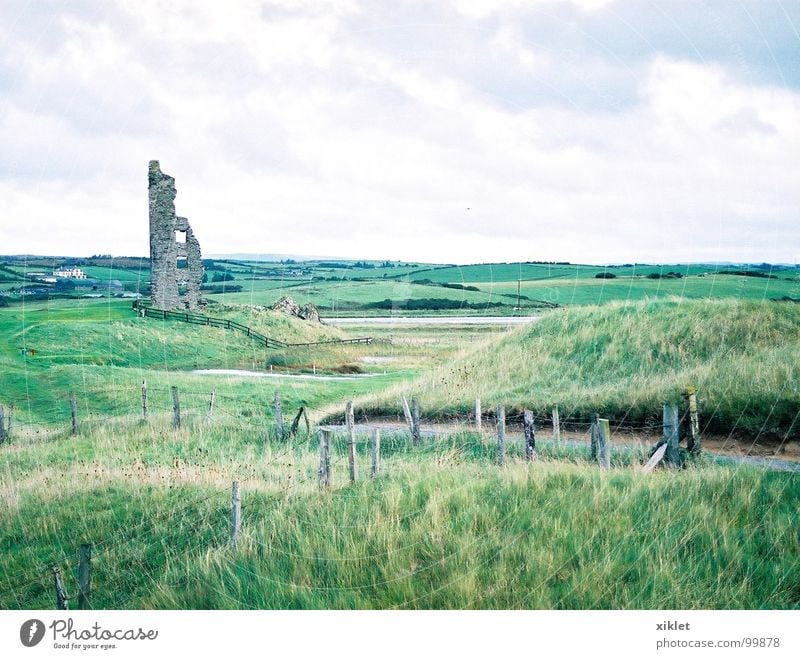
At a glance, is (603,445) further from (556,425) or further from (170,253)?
(170,253)

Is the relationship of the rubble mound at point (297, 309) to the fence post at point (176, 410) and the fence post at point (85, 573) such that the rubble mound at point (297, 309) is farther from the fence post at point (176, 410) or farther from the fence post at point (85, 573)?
the fence post at point (85, 573)

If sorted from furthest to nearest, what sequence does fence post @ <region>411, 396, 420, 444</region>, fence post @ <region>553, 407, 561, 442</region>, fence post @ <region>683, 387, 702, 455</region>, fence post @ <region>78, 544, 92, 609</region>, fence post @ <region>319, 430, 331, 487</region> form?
fence post @ <region>553, 407, 561, 442</region> < fence post @ <region>683, 387, 702, 455</region> < fence post @ <region>411, 396, 420, 444</region> < fence post @ <region>319, 430, 331, 487</region> < fence post @ <region>78, 544, 92, 609</region>

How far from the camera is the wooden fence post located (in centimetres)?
312

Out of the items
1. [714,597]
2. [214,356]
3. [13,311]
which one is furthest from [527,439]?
[13,311]

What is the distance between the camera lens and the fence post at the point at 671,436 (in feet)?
11.5

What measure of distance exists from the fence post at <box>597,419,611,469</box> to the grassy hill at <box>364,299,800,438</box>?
19cm

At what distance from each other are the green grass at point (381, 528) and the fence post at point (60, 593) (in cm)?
9

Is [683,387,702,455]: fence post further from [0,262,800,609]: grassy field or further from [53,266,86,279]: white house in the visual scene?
[53,266,86,279]: white house

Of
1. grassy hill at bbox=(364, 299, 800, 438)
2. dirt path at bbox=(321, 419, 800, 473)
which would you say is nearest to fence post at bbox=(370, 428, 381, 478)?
dirt path at bbox=(321, 419, 800, 473)

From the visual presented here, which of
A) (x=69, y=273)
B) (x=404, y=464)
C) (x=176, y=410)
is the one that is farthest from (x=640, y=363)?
(x=69, y=273)

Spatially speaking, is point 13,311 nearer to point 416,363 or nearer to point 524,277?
point 416,363

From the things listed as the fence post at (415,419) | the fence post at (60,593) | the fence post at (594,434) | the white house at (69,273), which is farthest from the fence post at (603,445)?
the white house at (69,273)

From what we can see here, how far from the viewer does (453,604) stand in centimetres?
282

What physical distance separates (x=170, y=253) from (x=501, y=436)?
7.23 ft
